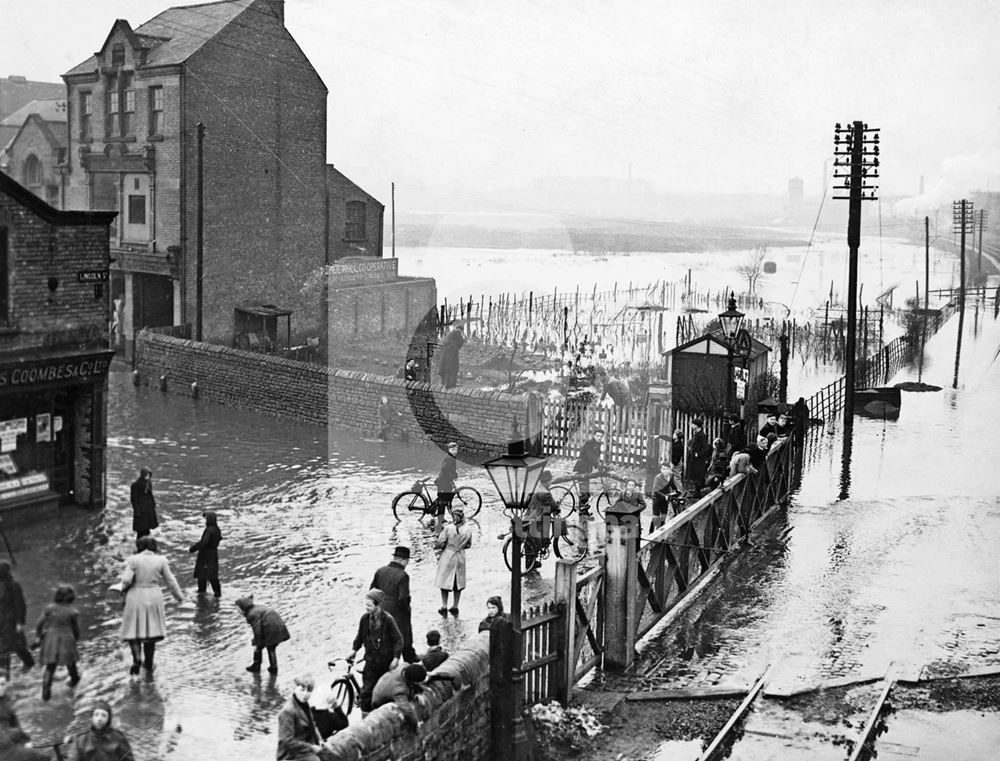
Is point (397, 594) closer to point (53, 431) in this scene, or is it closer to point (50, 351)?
point (53, 431)

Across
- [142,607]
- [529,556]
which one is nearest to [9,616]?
[142,607]

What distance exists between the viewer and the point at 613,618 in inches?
502

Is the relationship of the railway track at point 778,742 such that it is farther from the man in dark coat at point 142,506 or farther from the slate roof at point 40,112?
the slate roof at point 40,112

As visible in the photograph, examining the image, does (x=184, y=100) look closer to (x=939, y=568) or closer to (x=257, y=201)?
(x=257, y=201)

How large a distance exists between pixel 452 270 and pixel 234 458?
23577mm

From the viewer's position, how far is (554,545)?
15445 millimetres

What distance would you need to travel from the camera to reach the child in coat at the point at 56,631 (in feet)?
25.8

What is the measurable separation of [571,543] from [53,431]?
8923 millimetres

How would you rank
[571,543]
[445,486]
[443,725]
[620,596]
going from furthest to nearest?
1. [445,486]
2. [571,543]
3. [620,596]
4. [443,725]

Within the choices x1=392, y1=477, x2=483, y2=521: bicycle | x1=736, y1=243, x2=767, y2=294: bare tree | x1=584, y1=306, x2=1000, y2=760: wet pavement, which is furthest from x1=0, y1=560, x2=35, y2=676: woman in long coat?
x1=736, y1=243, x2=767, y2=294: bare tree

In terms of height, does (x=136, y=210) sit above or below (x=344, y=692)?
above

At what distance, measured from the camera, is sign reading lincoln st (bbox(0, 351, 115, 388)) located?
7105 millimetres

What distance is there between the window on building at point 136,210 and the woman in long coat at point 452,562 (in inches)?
182

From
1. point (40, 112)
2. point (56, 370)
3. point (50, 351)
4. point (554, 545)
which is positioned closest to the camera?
point (50, 351)
